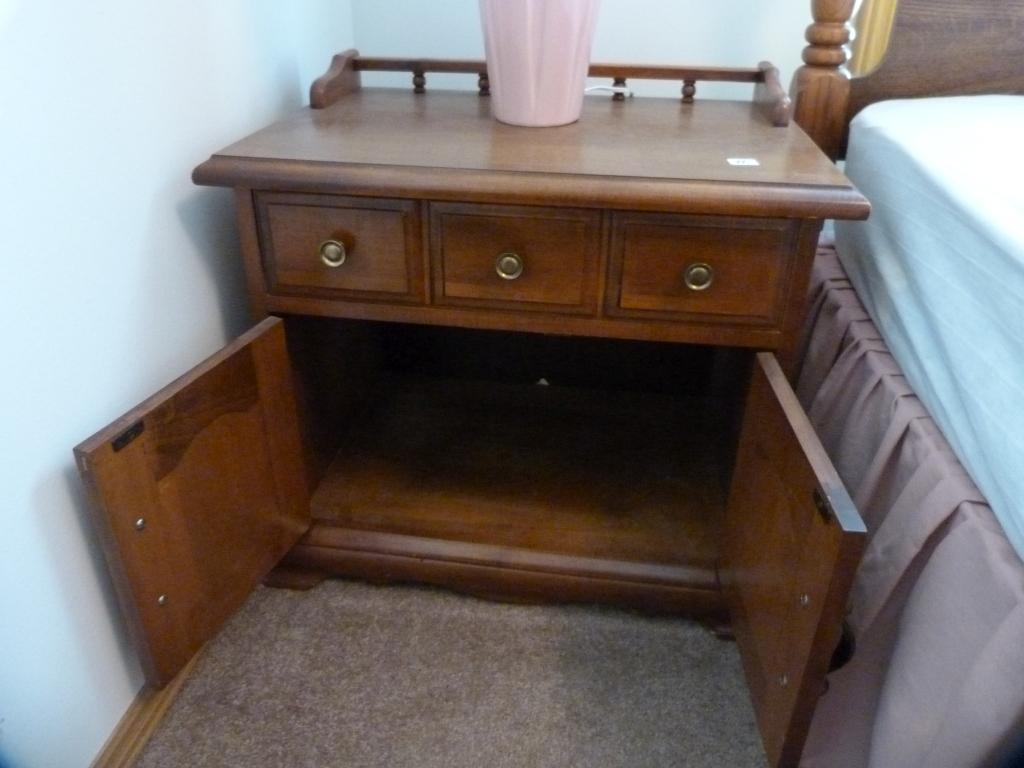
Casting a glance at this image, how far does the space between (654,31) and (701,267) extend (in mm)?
550

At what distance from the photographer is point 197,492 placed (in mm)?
725

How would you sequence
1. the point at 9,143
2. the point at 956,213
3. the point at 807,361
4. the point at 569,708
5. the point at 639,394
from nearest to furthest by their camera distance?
the point at 9,143, the point at 956,213, the point at 569,708, the point at 807,361, the point at 639,394

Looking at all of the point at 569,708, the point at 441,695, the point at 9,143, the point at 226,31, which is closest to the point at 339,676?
the point at 441,695

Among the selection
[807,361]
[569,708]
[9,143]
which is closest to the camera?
[9,143]

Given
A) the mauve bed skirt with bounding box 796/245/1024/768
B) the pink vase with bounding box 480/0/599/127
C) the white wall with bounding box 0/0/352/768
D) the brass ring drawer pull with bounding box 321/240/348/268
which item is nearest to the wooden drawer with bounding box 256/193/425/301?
the brass ring drawer pull with bounding box 321/240/348/268

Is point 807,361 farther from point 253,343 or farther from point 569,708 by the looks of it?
point 253,343

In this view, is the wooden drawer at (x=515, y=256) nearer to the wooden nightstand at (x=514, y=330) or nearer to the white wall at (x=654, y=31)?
the wooden nightstand at (x=514, y=330)

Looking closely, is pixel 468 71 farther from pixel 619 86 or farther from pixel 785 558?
pixel 785 558

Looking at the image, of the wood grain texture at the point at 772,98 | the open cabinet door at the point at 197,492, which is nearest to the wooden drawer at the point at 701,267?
the wood grain texture at the point at 772,98

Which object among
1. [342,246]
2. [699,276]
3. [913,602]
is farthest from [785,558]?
[342,246]

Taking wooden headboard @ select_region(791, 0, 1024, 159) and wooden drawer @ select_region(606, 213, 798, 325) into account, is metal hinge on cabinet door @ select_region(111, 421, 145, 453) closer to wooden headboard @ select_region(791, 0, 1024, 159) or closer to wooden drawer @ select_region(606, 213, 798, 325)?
wooden drawer @ select_region(606, 213, 798, 325)

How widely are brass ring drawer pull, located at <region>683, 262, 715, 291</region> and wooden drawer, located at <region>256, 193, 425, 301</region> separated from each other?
26cm

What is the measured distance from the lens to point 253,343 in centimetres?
78

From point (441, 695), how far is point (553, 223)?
522mm
